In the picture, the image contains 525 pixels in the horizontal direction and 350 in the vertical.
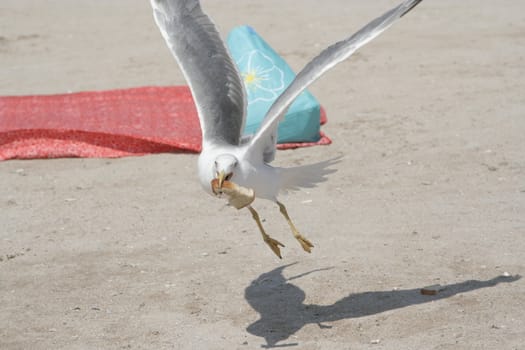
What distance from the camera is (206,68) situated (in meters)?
5.73

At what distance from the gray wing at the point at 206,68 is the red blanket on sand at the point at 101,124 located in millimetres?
1853

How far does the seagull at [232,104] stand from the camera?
492 centimetres

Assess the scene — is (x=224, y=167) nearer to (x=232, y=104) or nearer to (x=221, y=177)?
(x=221, y=177)

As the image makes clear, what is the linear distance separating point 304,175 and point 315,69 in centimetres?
68

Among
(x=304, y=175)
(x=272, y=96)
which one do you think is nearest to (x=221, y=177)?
(x=304, y=175)

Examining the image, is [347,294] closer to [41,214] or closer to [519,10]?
[41,214]

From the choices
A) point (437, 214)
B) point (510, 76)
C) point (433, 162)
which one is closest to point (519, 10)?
point (510, 76)

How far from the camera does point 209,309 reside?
511 cm

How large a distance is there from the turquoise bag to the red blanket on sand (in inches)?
5.0

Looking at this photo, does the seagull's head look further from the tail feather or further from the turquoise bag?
the turquoise bag

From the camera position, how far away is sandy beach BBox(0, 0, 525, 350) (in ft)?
15.9

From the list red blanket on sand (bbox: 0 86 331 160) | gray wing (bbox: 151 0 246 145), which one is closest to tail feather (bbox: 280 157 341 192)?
gray wing (bbox: 151 0 246 145)

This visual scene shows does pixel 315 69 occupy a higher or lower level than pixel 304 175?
higher

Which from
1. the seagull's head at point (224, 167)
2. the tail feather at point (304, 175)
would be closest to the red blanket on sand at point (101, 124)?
the tail feather at point (304, 175)
